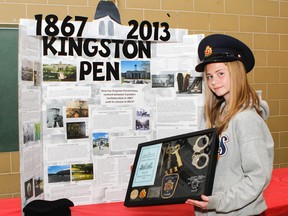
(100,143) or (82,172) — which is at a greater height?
(100,143)

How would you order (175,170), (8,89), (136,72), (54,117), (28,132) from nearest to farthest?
(175,170) < (28,132) < (54,117) < (136,72) < (8,89)

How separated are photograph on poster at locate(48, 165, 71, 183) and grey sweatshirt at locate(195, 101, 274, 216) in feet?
2.40

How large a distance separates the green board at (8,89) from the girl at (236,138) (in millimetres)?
1685

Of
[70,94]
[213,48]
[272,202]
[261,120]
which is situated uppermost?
[213,48]

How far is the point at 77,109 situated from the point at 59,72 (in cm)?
20

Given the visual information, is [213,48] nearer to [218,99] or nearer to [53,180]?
[218,99]

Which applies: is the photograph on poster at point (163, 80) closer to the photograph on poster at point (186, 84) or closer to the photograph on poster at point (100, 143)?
the photograph on poster at point (186, 84)

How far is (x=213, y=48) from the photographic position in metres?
1.28

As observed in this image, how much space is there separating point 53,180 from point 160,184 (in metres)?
0.60

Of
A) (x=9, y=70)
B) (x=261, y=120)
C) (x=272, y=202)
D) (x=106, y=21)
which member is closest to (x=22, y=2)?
(x=9, y=70)

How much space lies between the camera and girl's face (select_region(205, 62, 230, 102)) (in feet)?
4.07

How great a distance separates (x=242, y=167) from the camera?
116cm

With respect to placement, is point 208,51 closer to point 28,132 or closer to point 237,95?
point 237,95

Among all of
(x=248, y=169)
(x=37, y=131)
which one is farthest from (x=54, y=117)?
(x=248, y=169)
